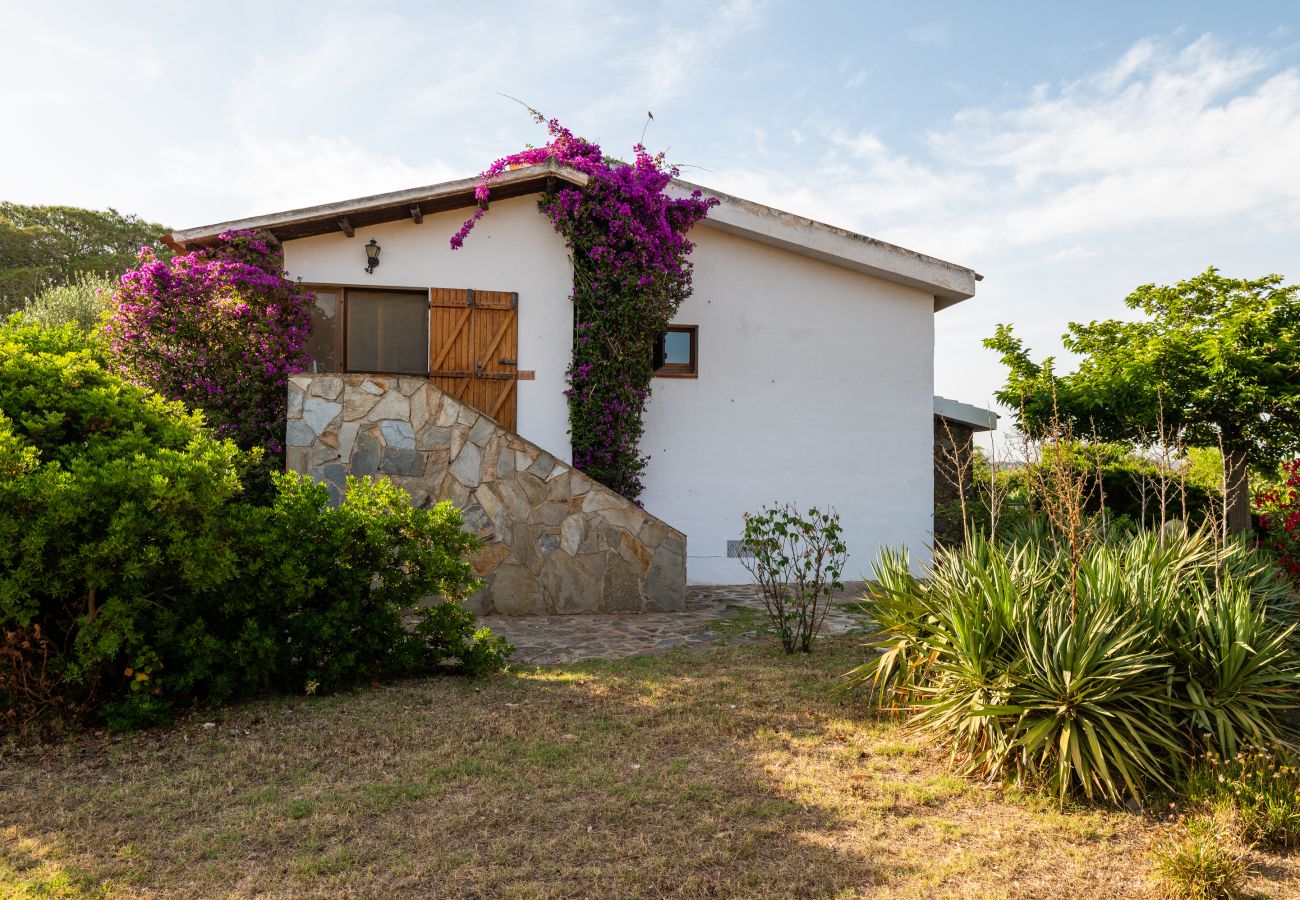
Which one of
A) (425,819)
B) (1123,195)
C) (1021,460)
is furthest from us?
(1123,195)

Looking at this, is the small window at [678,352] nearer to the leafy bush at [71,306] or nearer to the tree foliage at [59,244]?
the leafy bush at [71,306]

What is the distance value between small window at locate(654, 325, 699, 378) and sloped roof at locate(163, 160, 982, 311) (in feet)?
4.71

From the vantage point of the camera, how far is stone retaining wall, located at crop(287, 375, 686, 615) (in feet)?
26.2

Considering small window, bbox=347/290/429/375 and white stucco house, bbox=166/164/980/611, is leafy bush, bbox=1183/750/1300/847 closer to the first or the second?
white stucco house, bbox=166/164/980/611

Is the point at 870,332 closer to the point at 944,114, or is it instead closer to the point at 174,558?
the point at 944,114

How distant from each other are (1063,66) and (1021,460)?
17.5 ft

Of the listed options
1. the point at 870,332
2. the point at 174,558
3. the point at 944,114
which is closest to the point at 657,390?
the point at 870,332

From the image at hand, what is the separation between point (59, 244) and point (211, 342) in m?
23.8

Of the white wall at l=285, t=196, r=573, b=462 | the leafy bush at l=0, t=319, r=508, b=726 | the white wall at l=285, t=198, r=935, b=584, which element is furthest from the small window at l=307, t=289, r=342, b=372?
the leafy bush at l=0, t=319, r=508, b=726

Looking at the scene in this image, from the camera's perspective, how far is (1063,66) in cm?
828

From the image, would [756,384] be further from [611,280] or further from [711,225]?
[611,280]

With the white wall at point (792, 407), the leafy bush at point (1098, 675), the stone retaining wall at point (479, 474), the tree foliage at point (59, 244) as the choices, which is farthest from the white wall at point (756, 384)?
the tree foliage at point (59, 244)

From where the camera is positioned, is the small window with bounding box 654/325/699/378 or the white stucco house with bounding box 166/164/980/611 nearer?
the white stucco house with bounding box 166/164/980/611

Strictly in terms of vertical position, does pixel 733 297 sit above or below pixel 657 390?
above
